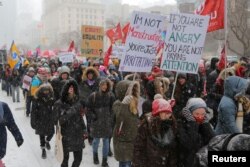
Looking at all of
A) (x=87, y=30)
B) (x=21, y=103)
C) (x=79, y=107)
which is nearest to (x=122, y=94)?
(x=79, y=107)

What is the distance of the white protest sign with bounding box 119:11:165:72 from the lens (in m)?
7.03

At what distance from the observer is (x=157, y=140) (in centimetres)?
457

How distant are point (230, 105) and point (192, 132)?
3.62 ft

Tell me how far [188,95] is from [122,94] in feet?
6.01

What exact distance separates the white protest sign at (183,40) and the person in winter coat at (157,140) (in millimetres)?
1975

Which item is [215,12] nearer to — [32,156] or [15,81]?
[32,156]

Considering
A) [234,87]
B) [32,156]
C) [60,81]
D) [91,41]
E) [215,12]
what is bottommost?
[32,156]

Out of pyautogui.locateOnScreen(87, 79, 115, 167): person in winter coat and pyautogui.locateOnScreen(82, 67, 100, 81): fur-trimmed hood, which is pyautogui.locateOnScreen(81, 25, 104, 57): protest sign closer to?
pyautogui.locateOnScreen(82, 67, 100, 81): fur-trimmed hood

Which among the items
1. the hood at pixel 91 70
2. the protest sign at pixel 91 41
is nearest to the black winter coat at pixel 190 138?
the hood at pixel 91 70

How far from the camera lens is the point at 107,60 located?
1281cm

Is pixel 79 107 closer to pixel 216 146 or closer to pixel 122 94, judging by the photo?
pixel 122 94

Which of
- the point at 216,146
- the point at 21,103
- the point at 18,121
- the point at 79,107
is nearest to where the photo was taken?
the point at 216,146

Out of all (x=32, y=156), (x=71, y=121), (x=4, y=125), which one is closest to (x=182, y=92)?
(x=71, y=121)

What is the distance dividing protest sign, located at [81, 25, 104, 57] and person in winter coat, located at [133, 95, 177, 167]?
30.9 ft
